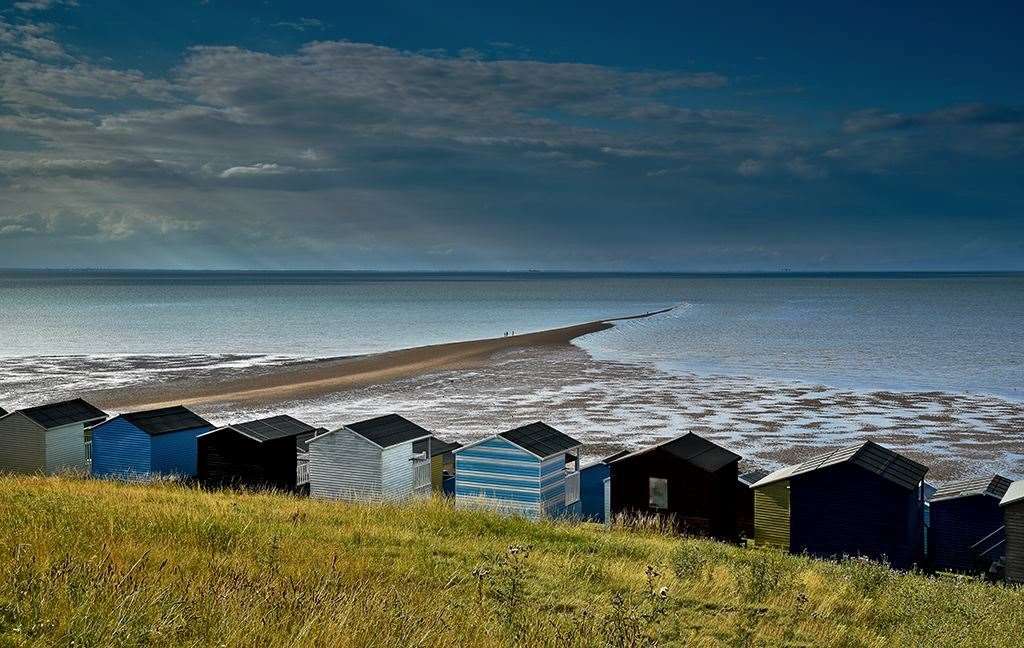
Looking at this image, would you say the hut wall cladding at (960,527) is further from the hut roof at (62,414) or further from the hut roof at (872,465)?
the hut roof at (62,414)

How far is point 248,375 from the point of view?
5934 cm

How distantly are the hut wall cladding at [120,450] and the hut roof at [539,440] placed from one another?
10416 mm

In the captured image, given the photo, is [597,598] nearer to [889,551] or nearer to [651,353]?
[889,551]

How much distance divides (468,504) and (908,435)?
23.0 m

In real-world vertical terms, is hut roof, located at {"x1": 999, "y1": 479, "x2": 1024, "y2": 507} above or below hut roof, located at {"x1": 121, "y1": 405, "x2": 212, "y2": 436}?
below

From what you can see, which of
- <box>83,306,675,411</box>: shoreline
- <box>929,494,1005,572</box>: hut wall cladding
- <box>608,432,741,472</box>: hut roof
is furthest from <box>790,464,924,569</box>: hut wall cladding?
<box>83,306,675,411</box>: shoreline

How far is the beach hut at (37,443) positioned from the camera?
25.5m

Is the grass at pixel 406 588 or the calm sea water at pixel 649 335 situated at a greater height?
the grass at pixel 406 588

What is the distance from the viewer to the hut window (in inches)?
886

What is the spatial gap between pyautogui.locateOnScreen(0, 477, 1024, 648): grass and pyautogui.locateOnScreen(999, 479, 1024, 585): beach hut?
5919 mm

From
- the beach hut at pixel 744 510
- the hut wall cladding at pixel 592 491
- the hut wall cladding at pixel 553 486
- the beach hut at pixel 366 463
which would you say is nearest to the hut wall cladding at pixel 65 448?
the beach hut at pixel 366 463

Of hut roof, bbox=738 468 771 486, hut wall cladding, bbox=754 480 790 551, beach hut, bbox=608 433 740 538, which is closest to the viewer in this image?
hut wall cladding, bbox=754 480 790 551

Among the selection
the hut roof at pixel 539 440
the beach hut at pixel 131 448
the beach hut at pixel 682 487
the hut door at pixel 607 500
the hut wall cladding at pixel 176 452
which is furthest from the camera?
the hut wall cladding at pixel 176 452

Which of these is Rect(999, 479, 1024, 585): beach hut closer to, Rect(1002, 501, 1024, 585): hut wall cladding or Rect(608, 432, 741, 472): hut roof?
Rect(1002, 501, 1024, 585): hut wall cladding
